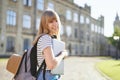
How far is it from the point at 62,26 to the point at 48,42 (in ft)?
156

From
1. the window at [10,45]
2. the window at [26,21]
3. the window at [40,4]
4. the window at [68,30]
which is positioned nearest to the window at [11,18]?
the window at [10,45]

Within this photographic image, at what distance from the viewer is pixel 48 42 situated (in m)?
2.85

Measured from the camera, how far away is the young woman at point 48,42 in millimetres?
2803

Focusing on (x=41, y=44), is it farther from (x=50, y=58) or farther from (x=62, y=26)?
(x=62, y=26)

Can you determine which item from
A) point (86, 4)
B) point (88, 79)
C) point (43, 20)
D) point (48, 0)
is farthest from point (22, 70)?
point (86, 4)

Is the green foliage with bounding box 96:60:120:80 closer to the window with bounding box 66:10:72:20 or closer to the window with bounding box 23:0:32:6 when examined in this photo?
the window with bounding box 23:0:32:6

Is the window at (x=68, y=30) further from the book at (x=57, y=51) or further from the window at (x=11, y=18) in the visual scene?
the book at (x=57, y=51)

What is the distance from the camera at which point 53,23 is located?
2.94m

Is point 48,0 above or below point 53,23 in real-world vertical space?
above

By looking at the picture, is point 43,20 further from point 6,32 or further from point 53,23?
point 6,32

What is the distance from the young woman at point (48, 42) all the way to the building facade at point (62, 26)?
105 feet

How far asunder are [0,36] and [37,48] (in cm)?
3240

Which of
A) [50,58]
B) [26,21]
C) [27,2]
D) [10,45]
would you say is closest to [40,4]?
[27,2]

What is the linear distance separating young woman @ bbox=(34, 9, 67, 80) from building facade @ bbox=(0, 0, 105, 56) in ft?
105
